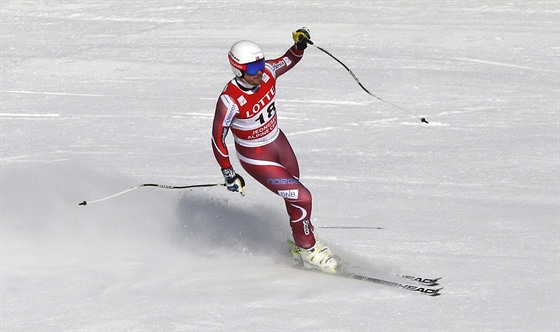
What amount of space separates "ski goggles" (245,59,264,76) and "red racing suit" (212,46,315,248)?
0.63ft

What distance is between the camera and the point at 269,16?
15609mm

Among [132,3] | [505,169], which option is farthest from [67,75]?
[505,169]

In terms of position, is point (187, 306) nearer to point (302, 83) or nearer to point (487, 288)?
point (487, 288)

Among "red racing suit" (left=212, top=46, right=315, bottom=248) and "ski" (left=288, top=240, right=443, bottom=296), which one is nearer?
"red racing suit" (left=212, top=46, right=315, bottom=248)

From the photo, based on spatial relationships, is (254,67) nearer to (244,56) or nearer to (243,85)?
(244,56)

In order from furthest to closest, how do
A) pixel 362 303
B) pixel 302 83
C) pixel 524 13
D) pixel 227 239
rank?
pixel 524 13
pixel 302 83
pixel 227 239
pixel 362 303

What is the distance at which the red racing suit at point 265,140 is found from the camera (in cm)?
796

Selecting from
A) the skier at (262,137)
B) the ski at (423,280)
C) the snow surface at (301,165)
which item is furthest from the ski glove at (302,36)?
the ski at (423,280)

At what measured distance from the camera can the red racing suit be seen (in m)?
7.96

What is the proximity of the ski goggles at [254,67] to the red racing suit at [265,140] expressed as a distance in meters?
0.19

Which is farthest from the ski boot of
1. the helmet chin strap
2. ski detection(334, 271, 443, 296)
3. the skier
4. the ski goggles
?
the ski goggles

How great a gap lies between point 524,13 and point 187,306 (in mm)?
9082

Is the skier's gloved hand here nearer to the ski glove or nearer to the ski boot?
the ski boot

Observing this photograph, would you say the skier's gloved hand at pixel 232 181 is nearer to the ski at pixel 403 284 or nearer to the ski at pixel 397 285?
the ski at pixel 403 284
